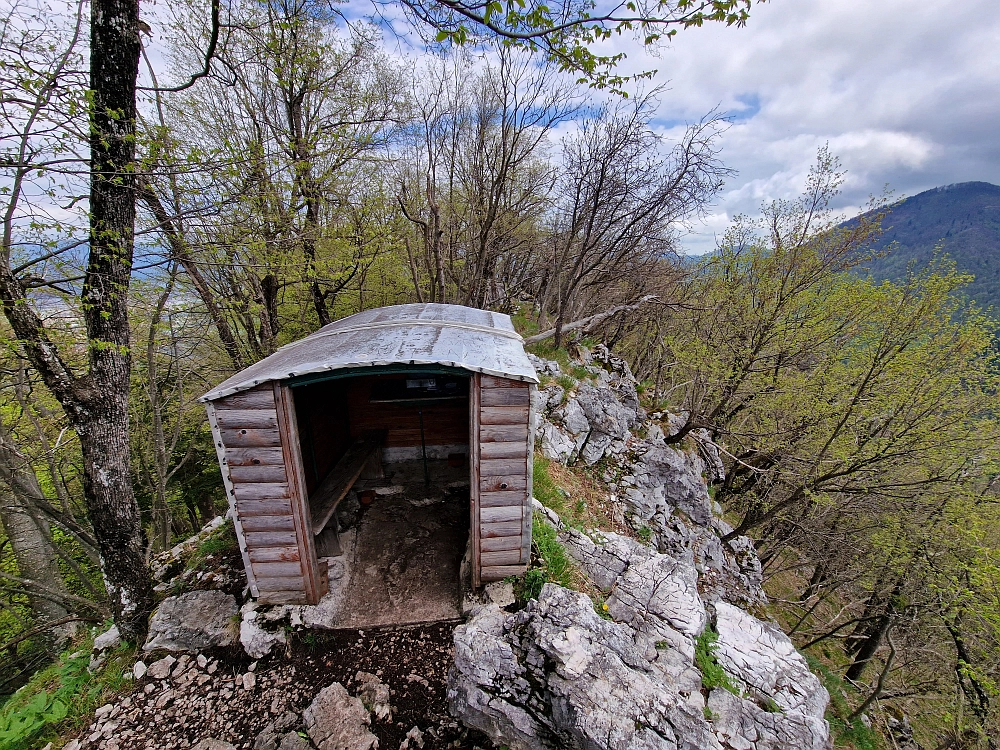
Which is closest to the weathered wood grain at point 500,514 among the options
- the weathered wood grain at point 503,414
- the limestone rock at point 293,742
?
the weathered wood grain at point 503,414

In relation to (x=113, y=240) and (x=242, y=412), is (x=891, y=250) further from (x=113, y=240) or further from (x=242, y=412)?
(x=113, y=240)

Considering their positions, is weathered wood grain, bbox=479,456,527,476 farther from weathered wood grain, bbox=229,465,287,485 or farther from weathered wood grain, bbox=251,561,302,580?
weathered wood grain, bbox=251,561,302,580

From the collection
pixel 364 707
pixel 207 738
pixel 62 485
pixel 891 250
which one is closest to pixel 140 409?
pixel 62 485

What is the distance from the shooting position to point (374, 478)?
663cm

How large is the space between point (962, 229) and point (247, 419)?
158135 millimetres

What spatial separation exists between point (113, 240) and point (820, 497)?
504 inches

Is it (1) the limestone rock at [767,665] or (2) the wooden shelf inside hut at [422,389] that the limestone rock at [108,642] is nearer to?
(2) the wooden shelf inside hut at [422,389]

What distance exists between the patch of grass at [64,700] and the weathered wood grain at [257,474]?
216cm

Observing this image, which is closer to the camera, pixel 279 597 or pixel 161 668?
pixel 161 668

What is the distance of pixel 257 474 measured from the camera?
397 cm

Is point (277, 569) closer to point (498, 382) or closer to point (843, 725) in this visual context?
point (498, 382)

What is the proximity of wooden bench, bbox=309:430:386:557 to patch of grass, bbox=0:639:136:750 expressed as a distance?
2.02 meters

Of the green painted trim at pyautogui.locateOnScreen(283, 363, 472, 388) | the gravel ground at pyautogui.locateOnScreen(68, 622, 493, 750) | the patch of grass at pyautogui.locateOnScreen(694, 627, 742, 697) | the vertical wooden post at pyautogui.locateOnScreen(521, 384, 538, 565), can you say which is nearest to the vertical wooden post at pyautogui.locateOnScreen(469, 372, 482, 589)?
the green painted trim at pyautogui.locateOnScreen(283, 363, 472, 388)

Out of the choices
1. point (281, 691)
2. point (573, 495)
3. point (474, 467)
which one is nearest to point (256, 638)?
point (281, 691)
